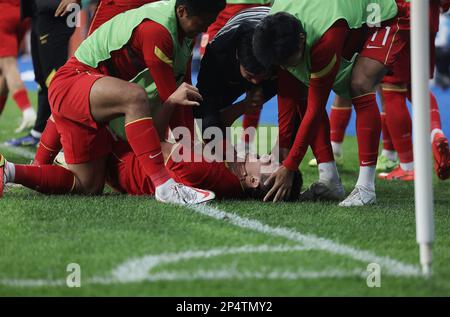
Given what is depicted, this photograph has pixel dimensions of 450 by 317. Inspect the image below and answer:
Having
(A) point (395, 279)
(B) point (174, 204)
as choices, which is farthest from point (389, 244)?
(B) point (174, 204)

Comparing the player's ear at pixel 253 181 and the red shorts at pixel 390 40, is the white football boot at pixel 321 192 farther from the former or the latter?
the red shorts at pixel 390 40

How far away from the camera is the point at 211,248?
4.52 meters

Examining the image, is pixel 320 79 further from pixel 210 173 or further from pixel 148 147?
pixel 148 147

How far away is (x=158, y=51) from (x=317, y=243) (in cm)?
171

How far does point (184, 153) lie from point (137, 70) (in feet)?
2.05

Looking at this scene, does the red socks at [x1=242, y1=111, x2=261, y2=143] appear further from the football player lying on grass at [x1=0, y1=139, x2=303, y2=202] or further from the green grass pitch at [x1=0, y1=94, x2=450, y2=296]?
the green grass pitch at [x1=0, y1=94, x2=450, y2=296]

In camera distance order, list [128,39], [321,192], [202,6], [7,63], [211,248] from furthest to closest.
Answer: [7,63]
[321,192]
[128,39]
[202,6]
[211,248]

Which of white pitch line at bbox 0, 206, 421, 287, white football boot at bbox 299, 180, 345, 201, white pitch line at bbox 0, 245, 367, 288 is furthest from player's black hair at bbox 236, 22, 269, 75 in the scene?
white pitch line at bbox 0, 245, 367, 288

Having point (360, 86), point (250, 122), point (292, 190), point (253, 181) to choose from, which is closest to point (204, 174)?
point (253, 181)

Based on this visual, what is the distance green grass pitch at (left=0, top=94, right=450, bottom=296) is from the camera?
12.7 ft

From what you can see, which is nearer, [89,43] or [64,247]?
[64,247]

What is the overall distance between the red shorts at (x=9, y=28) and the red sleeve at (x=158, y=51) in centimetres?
461

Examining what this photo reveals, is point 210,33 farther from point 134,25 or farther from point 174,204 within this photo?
point 174,204
